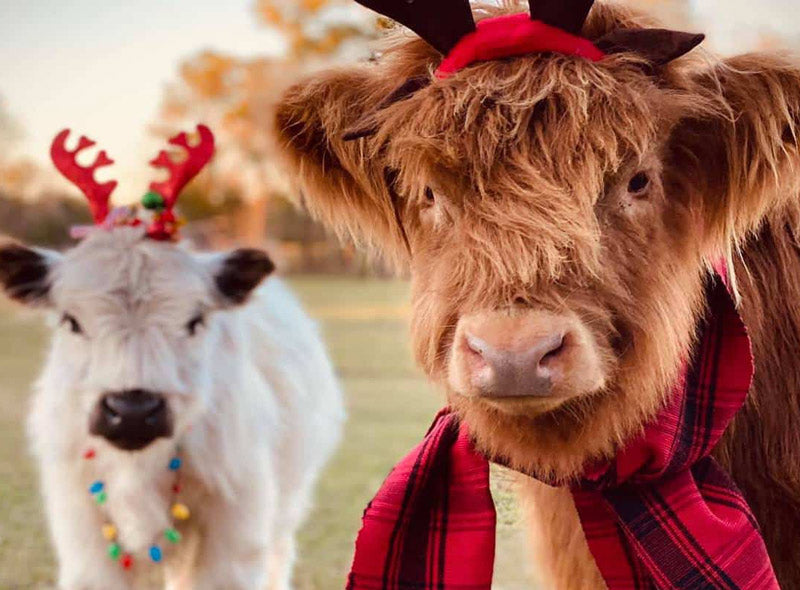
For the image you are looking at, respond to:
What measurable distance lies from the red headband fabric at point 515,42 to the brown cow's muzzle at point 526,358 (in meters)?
0.48

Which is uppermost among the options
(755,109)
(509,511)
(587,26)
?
(587,26)

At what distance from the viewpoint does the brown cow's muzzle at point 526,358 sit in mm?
1529

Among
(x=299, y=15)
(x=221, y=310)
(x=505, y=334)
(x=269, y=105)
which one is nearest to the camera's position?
(x=505, y=334)

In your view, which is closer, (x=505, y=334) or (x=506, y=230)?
(x=505, y=334)

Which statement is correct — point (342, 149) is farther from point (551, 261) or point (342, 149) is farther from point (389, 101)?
→ point (551, 261)

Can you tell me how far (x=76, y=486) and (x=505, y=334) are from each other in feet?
7.53

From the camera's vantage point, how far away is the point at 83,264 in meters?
3.42

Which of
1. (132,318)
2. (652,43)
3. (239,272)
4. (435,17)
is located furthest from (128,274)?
(652,43)

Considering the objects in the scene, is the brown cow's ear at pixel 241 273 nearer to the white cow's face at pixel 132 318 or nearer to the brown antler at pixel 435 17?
the white cow's face at pixel 132 318

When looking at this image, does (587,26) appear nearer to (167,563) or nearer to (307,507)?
(167,563)

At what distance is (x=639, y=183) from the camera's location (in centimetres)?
180

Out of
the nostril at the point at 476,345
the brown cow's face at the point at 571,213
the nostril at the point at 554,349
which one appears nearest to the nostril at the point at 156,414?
the brown cow's face at the point at 571,213

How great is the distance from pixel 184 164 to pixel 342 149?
1.71 m

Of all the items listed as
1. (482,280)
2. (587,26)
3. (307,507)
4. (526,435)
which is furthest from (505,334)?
(307,507)
